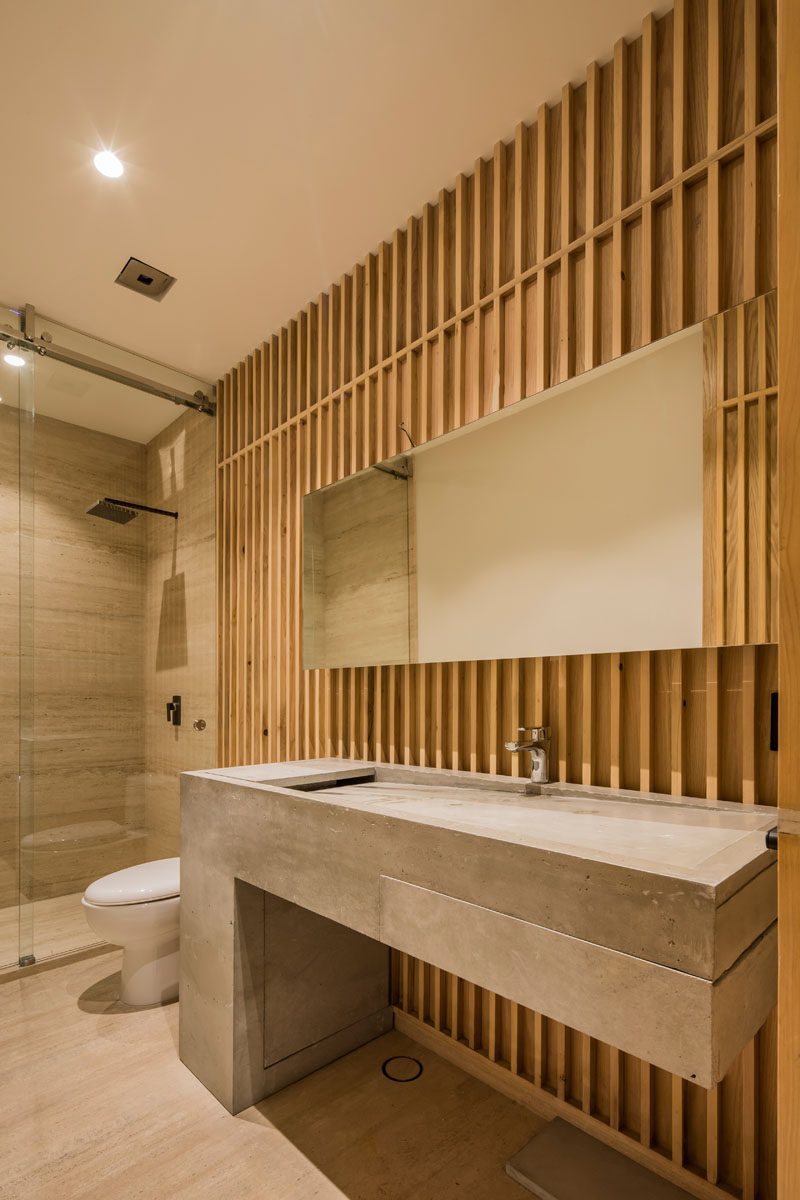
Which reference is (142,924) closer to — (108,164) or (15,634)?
(15,634)

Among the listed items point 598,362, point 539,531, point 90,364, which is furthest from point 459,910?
point 90,364

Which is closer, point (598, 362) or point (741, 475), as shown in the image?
point (741, 475)

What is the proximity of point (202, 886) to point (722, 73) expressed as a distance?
247 centimetres

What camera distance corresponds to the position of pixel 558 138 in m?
1.76

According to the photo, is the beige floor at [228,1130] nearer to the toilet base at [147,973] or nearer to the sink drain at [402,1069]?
the sink drain at [402,1069]

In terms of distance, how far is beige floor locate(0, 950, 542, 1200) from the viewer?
150 cm

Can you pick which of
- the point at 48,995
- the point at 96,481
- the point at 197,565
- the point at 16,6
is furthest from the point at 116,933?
the point at 16,6

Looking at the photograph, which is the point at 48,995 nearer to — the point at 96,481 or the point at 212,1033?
the point at 212,1033

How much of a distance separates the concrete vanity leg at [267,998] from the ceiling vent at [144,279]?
2223 millimetres

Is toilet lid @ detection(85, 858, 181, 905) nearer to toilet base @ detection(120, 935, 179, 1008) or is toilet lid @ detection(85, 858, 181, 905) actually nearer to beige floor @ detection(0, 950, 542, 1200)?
toilet base @ detection(120, 935, 179, 1008)

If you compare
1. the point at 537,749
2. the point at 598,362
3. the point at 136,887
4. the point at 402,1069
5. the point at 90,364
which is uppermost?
the point at 90,364

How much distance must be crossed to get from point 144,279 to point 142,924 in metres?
2.40

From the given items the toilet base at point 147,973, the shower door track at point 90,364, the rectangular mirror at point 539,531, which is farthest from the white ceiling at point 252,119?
the toilet base at point 147,973

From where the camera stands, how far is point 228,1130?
66.4 inches
